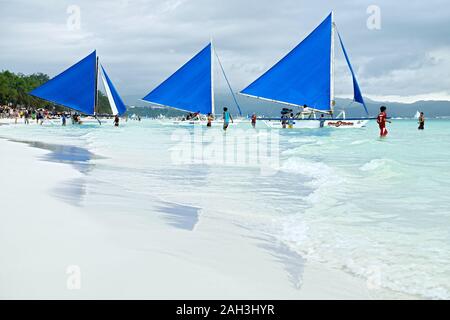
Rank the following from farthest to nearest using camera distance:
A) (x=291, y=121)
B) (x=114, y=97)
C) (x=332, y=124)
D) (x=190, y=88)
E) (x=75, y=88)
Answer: (x=114, y=97) → (x=75, y=88) → (x=190, y=88) → (x=291, y=121) → (x=332, y=124)

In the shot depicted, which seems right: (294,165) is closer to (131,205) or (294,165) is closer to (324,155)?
(324,155)

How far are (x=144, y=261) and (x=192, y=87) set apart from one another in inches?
1731

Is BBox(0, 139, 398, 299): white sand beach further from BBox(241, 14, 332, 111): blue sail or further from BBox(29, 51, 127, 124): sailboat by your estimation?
BBox(29, 51, 127, 124): sailboat

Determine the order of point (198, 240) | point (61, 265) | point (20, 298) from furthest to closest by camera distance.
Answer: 1. point (198, 240)
2. point (61, 265)
3. point (20, 298)

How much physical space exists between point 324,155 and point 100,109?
170 meters

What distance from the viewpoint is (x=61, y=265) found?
12.9 feet

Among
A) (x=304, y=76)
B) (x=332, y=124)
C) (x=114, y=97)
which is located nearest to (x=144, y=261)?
(x=304, y=76)

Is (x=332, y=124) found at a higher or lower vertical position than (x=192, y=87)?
lower

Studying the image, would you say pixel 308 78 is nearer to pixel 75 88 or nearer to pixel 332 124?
pixel 332 124

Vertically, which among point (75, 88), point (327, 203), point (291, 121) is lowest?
point (327, 203)

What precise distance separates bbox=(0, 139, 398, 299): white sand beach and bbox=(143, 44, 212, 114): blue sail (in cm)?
4134

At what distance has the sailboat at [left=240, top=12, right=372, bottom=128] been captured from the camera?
1410 inches

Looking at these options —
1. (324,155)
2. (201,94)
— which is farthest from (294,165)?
(201,94)

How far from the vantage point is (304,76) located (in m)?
36.2
